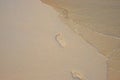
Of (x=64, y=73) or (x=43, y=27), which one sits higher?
(x=43, y=27)

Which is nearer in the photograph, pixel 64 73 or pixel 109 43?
pixel 109 43

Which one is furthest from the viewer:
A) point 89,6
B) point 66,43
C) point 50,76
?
point 50,76

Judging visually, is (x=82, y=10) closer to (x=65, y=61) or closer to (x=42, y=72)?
(x=65, y=61)

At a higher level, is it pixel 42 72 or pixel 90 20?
pixel 90 20

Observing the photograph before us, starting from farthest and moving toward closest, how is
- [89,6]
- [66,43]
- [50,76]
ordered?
[50,76], [66,43], [89,6]

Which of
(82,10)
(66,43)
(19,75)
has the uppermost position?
(82,10)

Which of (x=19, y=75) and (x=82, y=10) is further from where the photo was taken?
(x=19, y=75)

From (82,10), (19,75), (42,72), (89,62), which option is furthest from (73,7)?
(19,75)

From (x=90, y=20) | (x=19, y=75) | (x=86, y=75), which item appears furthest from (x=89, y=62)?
(x=19, y=75)

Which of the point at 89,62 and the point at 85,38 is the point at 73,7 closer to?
the point at 85,38
